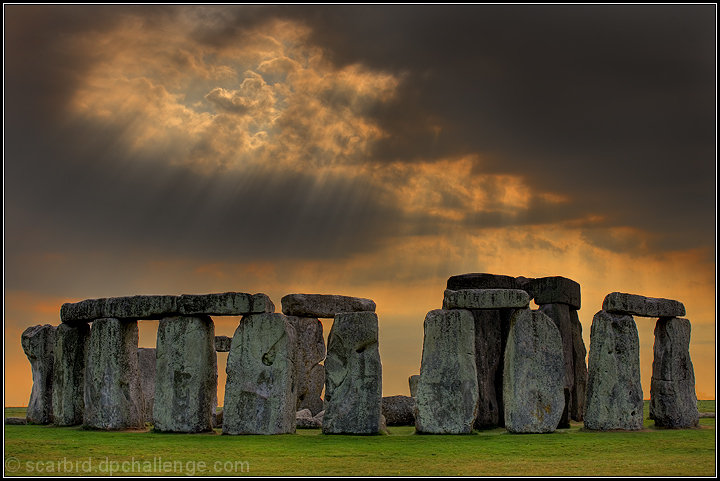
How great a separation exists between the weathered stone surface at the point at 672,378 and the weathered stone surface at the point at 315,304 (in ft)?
22.5

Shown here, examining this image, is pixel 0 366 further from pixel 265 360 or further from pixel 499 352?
pixel 499 352

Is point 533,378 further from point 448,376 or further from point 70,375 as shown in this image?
point 70,375

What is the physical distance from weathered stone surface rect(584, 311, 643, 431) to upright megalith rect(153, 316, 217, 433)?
7.34 meters

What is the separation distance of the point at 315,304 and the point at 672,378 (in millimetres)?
8196

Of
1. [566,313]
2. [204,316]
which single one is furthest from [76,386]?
[566,313]

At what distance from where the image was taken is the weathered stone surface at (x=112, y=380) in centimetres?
1911

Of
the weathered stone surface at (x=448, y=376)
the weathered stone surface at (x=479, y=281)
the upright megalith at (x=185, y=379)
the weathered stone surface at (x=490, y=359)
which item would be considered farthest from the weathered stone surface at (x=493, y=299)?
the upright megalith at (x=185, y=379)

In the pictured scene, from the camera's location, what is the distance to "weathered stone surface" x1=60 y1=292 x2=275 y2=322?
17.7 meters

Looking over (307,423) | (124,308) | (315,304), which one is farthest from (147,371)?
(307,423)

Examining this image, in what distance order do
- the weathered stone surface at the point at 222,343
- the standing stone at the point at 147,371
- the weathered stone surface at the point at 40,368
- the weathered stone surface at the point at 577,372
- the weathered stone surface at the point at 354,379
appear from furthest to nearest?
the weathered stone surface at the point at 222,343
the standing stone at the point at 147,371
the weathered stone surface at the point at 577,372
the weathered stone surface at the point at 40,368
the weathered stone surface at the point at 354,379

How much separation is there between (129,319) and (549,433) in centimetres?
872

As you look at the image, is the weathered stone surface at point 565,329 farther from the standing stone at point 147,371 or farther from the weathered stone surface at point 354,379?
the standing stone at point 147,371

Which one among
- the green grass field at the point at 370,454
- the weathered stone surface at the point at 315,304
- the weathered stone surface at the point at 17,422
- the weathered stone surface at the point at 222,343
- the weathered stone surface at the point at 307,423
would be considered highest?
the weathered stone surface at the point at 315,304

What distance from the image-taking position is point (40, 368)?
72.6 ft
